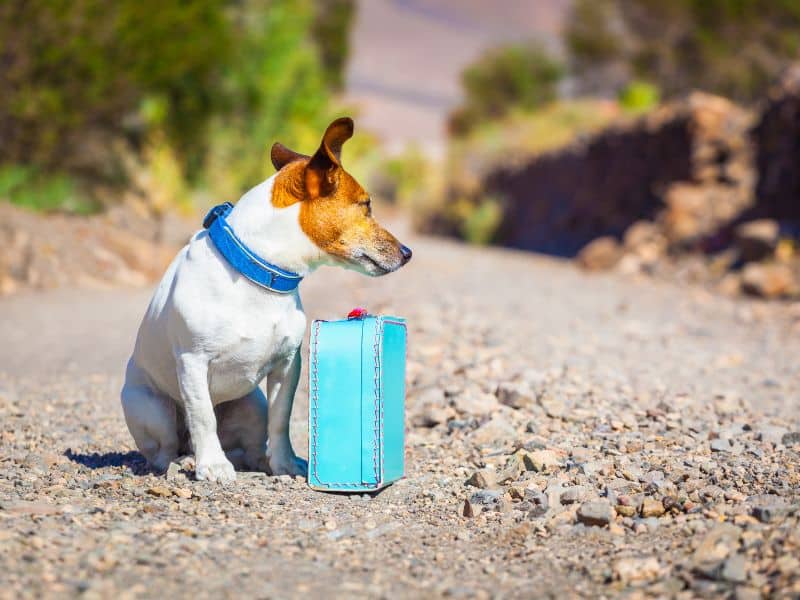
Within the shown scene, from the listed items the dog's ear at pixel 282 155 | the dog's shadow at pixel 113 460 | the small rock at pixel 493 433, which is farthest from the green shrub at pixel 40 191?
the small rock at pixel 493 433

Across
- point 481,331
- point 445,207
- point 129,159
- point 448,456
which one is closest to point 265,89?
point 129,159

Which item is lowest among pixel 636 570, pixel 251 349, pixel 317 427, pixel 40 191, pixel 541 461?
pixel 636 570

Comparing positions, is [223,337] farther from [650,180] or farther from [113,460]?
[650,180]

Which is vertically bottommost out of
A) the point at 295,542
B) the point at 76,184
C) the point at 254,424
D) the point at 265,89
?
the point at 295,542

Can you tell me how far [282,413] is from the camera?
3594mm

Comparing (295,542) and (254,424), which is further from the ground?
(254,424)

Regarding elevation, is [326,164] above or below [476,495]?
above

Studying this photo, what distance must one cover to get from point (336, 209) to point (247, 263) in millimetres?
380

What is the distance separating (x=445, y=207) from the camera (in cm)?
2488

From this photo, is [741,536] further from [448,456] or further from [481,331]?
[481,331]

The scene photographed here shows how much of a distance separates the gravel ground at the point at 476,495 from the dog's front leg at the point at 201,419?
0.26 ft

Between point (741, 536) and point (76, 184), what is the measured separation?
1318 centimetres

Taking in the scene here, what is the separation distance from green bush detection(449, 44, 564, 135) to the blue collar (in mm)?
41486

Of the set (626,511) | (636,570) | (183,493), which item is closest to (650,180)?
(626,511)
